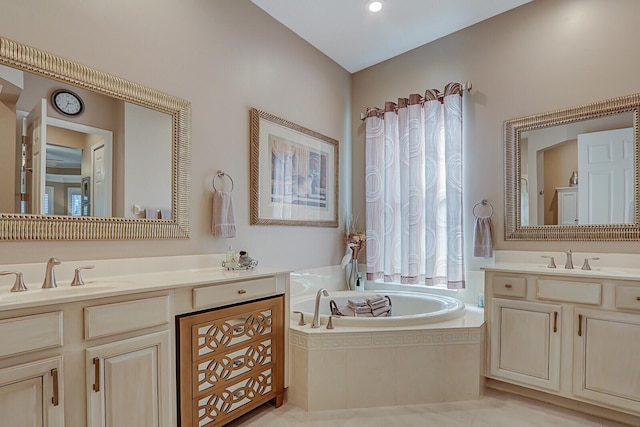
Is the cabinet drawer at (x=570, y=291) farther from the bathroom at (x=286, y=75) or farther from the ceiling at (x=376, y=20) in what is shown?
the ceiling at (x=376, y=20)

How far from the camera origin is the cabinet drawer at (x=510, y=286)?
2.25 m

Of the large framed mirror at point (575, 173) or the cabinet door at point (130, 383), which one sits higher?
the large framed mirror at point (575, 173)

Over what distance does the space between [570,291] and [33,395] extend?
2716 millimetres

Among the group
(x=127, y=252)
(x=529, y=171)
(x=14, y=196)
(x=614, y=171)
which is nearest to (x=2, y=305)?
(x=14, y=196)

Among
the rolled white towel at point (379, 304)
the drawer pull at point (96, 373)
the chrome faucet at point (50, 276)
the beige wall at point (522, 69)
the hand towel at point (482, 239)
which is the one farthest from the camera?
the rolled white towel at point (379, 304)

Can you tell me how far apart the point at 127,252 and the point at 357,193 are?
238 cm

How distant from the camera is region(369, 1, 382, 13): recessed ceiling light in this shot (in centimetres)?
264

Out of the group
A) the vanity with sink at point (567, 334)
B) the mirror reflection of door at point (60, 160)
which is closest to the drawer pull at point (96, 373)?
the mirror reflection of door at point (60, 160)

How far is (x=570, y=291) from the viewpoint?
6.86ft

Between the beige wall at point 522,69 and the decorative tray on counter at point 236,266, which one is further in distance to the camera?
the beige wall at point 522,69

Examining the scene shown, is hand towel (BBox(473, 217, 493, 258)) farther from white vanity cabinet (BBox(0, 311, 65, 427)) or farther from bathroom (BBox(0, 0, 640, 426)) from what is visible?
white vanity cabinet (BBox(0, 311, 65, 427))

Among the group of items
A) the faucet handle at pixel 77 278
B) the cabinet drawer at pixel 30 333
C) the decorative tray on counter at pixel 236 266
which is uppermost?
the faucet handle at pixel 77 278

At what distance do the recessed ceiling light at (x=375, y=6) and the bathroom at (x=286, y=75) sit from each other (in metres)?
0.71

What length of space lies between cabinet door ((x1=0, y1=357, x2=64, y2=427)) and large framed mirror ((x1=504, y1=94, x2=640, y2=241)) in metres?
2.94
